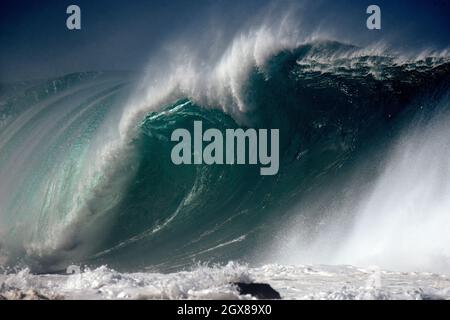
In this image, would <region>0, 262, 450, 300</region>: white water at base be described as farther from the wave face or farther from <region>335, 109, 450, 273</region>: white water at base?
the wave face

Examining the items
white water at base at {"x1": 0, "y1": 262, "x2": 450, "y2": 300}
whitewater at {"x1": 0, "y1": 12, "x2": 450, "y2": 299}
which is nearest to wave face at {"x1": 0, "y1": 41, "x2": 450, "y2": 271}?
whitewater at {"x1": 0, "y1": 12, "x2": 450, "y2": 299}

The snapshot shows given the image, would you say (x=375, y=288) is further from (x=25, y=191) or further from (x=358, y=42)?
(x=25, y=191)

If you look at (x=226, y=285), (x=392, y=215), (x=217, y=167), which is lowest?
(x=226, y=285)

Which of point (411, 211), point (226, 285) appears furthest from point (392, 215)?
point (226, 285)

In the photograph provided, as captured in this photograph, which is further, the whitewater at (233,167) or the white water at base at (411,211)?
the whitewater at (233,167)

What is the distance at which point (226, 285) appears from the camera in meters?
5.84

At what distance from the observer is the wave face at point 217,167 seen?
8562 mm

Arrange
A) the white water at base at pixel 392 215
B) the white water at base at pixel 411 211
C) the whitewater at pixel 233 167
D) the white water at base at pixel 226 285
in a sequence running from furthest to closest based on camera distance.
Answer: the whitewater at pixel 233 167, the white water at base at pixel 392 215, the white water at base at pixel 411 211, the white water at base at pixel 226 285

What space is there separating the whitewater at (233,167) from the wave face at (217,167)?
0.07ft

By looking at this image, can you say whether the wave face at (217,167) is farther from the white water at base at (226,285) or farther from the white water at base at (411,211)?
the white water at base at (226,285)

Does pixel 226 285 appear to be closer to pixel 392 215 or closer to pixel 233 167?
pixel 233 167

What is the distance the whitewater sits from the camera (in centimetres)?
849

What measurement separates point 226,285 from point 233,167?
3.27m

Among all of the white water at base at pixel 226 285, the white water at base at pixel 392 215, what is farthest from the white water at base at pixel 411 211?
the white water at base at pixel 226 285
